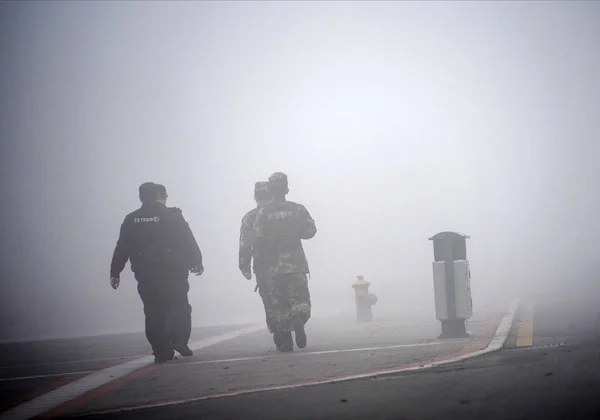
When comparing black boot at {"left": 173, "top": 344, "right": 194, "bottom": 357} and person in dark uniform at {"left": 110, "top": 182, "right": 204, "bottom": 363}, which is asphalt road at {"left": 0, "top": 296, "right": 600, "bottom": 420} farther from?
person in dark uniform at {"left": 110, "top": 182, "right": 204, "bottom": 363}

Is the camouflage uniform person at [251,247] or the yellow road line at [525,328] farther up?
the camouflage uniform person at [251,247]

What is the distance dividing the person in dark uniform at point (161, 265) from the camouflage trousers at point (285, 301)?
2.92 ft

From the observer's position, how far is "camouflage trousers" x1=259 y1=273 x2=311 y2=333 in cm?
1177

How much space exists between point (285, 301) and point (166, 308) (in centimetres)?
134

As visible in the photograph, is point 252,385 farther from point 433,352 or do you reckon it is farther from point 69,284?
A: point 69,284

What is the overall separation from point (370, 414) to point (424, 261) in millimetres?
68686

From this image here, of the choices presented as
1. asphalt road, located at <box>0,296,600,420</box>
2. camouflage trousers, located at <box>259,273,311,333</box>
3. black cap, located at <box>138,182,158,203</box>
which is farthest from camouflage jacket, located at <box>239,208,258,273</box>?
black cap, located at <box>138,182,158,203</box>

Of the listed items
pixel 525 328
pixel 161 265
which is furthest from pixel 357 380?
pixel 525 328

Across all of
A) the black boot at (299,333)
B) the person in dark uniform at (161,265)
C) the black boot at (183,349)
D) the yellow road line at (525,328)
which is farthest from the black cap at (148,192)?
the yellow road line at (525,328)

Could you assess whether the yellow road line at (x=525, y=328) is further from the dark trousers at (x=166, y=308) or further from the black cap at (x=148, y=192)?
the black cap at (x=148, y=192)

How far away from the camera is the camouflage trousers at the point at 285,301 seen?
11766 millimetres

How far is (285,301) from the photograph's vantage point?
1191 cm

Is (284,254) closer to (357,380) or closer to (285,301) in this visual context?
(285,301)

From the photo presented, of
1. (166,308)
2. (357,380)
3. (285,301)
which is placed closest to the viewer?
(357,380)
